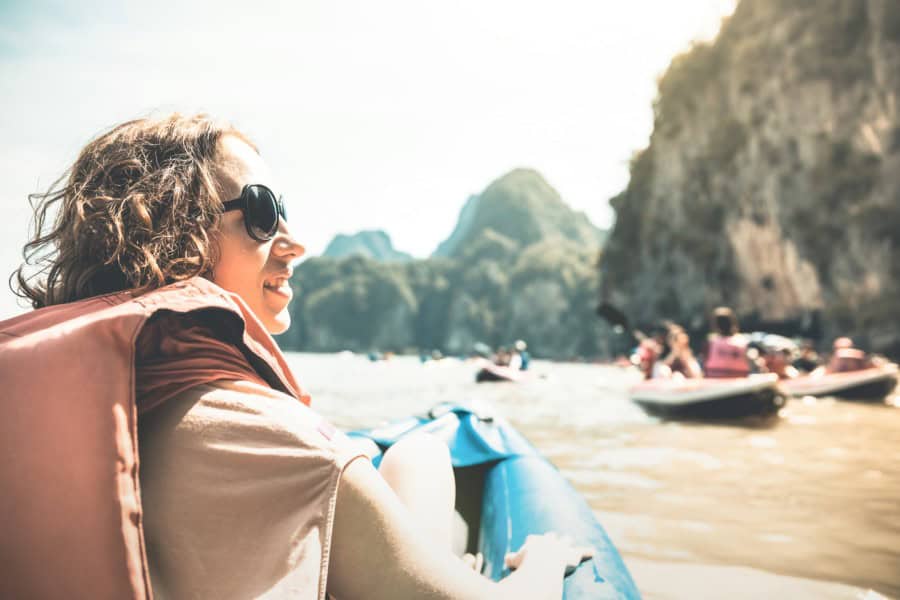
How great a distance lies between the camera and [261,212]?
41.6 inches

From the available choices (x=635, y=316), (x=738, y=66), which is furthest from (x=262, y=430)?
(x=635, y=316)

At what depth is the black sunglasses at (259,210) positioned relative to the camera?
104 cm

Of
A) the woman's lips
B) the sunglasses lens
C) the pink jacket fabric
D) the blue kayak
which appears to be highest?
the sunglasses lens

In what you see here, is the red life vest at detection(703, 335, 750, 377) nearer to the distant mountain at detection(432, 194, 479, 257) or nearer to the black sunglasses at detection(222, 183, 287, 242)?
the black sunglasses at detection(222, 183, 287, 242)

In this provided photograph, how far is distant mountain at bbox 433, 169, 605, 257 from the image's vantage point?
13535 centimetres

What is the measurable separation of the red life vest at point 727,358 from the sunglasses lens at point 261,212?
901cm

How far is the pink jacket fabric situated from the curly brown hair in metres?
0.17

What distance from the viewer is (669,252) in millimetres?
36250

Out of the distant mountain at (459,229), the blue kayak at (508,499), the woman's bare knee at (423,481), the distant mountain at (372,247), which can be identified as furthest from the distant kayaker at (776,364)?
the distant mountain at (372,247)

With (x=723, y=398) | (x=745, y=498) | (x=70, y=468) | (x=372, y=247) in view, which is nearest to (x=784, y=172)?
(x=723, y=398)

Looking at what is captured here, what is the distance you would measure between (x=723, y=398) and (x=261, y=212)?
318 inches

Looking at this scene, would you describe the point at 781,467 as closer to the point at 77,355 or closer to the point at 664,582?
the point at 664,582

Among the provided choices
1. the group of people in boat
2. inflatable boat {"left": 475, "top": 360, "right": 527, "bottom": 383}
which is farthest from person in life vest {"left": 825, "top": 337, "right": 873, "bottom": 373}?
inflatable boat {"left": 475, "top": 360, "right": 527, "bottom": 383}

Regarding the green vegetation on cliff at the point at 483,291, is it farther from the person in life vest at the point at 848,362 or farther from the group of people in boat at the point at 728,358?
the person in life vest at the point at 848,362
